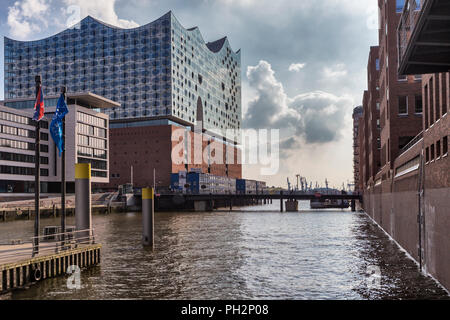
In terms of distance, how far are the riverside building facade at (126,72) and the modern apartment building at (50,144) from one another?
2381 centimetres

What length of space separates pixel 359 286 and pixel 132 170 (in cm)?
14342

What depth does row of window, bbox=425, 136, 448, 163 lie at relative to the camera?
23.7 metres

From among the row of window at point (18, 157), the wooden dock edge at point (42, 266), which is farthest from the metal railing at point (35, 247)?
the row of window at point (18, 157)

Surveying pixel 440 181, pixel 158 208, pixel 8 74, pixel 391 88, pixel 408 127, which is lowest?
pixel 158 208

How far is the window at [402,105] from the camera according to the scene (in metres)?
52.8

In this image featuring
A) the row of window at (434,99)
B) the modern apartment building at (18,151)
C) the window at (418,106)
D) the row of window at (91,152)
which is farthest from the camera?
the row of window at (91,152)

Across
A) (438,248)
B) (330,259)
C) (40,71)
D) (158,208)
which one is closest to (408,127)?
(330,259)

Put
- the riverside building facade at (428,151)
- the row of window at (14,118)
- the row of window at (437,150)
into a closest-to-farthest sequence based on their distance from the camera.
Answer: the riverside building facade at (428,151)
the row of window at (437,150)
the row of window at (14,118)

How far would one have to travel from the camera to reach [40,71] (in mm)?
177375

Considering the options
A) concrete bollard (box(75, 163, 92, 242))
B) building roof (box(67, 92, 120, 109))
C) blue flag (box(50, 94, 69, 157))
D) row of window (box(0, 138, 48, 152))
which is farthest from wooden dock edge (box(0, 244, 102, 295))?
building roof (box(67, 92, 120, 109))

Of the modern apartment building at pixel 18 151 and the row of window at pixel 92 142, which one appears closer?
the modern apartment building at pixel 18 151

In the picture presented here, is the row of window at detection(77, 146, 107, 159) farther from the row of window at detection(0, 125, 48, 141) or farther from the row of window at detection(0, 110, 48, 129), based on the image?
the row of window at detection(0, 110, 48, 129)

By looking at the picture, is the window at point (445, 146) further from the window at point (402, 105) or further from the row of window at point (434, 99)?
the window at point (402, 105)
